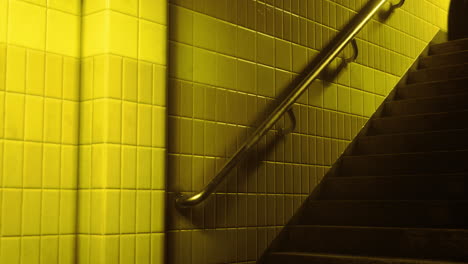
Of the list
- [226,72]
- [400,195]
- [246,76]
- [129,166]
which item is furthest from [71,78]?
[400,195]

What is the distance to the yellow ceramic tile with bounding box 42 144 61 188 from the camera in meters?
3.05

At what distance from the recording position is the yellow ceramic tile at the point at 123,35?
3152 mm

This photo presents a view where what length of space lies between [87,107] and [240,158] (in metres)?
0.97

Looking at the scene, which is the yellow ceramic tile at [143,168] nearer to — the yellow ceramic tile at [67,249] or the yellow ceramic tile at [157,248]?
the yellow ceramic tile at [157,248]

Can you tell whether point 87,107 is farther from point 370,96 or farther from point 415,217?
point 370,96

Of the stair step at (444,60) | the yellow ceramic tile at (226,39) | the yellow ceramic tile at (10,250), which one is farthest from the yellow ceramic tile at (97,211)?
the stair step at (444,60)

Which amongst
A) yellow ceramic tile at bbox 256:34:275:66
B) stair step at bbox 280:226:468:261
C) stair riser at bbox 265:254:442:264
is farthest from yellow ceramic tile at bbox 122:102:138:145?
stair step at bbox 280:226:468:261

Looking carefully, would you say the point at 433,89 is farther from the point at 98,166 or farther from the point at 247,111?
the point at 98,166

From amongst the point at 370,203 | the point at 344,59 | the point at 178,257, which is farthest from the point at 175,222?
the point at 344,59

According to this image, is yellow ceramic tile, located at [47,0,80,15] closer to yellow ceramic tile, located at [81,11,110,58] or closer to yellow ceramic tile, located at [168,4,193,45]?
yellow ceramic tile, located at [81,11,110,58]

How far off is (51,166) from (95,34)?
674 millimetres

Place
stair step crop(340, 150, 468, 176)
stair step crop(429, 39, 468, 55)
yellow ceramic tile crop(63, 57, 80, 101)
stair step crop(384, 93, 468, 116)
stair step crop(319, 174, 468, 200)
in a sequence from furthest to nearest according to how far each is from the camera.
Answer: stair step crop(429, 39, 468, 55) < stair step crop(384, 93, 468, 116) < stair step crop(340, 150, 468, 176) < stair step crop(319, 174, 468, 200) < yellow ceramic tile crop(63, 57, 80, 101)

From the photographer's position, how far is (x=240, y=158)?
374 cm

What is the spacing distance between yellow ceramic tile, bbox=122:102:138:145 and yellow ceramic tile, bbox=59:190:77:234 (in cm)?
37
